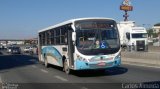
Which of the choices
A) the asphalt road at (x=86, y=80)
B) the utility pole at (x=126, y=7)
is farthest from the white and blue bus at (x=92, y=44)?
the utility pole at (x=126, y=7)

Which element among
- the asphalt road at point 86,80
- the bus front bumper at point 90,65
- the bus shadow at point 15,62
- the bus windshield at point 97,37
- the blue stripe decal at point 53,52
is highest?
the bus windshield at point 97,37

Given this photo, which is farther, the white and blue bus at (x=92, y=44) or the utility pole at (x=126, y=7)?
the utility pole at (x=126, y=7)

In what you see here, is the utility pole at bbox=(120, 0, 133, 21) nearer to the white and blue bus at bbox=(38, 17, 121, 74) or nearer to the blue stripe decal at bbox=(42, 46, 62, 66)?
the blue stripe decal at bbox=(42, 46, 62, 66)

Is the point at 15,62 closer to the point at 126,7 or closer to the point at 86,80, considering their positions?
the point at 86,80

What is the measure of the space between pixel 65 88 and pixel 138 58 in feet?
52.2

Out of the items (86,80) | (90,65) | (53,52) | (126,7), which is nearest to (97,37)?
(90,65)

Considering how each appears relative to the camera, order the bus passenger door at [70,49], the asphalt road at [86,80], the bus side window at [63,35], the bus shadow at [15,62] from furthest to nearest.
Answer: the bus shadow at [15,62] < the bus side window at [63,35] < the bus passenger door at [70,49] < the asphalt road at [86,80]

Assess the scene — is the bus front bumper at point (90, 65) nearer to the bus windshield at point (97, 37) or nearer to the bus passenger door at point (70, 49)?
the bus windshield at point (97, 37)

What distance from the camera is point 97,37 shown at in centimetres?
1853

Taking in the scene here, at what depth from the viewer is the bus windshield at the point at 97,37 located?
60.0 feet

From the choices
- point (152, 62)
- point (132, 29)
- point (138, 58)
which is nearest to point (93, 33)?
point (152, 62)

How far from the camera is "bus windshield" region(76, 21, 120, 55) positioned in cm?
1830

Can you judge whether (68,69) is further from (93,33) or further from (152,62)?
(152,62)

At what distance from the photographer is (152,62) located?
87.3 feet
